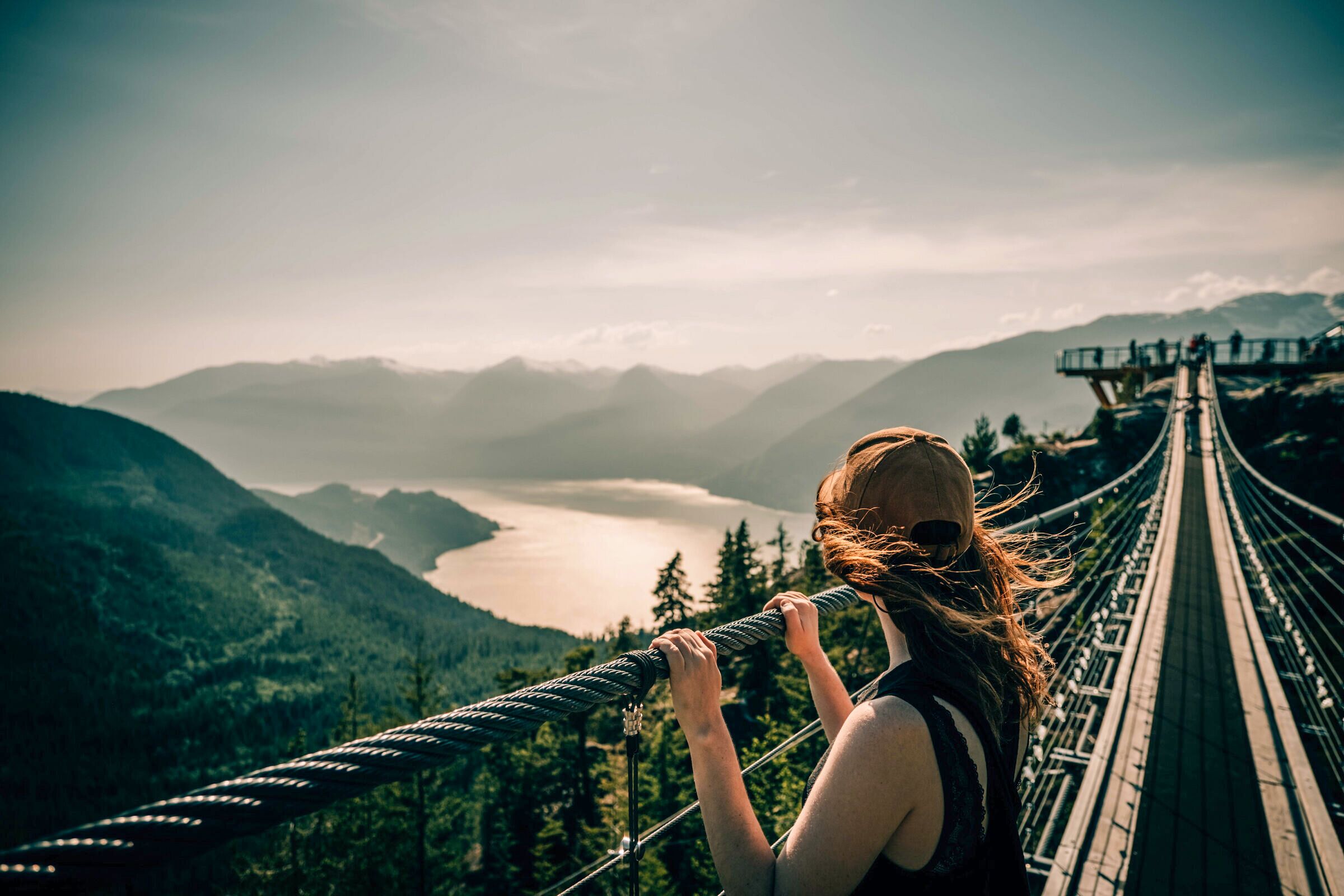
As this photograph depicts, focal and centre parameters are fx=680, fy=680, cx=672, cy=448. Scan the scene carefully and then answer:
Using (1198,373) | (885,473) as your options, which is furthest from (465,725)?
(1198,373)

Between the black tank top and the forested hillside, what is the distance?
3711 inches

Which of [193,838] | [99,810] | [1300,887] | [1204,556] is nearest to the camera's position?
[193,838]

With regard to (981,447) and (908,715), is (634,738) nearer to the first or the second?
(908,715)

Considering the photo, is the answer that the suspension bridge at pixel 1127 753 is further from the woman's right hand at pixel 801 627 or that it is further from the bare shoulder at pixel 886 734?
the bare shoulder at pixel 886 734

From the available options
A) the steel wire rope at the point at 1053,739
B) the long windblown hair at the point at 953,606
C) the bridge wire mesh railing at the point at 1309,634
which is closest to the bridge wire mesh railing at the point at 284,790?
the long windblown hair at the point at 953,606

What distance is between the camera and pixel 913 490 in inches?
56.0

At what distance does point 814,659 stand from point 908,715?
650mm

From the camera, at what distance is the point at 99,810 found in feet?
307

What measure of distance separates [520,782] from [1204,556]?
28.0 metres

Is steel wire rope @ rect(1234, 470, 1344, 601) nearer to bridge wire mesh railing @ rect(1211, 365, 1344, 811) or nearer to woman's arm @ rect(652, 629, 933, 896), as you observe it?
bridge wire mesh railing @ rect(1211, 365, 1344, 811)

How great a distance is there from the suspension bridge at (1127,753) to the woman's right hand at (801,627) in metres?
0.04

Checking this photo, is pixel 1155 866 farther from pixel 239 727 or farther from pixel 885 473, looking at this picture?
pixel 239 727

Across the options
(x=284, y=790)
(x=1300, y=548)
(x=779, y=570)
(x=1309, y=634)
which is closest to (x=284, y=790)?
(x=284, y=790)

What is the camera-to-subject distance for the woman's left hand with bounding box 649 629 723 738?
1.28 m
